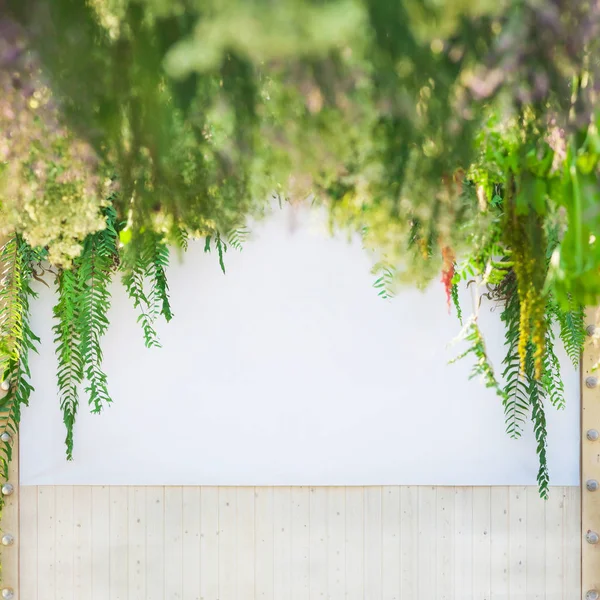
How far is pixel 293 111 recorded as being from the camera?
27.6 inches

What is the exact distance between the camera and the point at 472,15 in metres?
0.63

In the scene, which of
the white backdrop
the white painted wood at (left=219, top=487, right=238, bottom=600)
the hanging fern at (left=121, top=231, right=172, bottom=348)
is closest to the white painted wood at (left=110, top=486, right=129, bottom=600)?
the white backdrop

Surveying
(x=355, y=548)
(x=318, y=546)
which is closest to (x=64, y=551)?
(x=318, y=546)

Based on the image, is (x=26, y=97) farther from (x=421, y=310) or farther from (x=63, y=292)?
(x=421, y=310)

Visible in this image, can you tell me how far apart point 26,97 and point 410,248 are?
1.94ft

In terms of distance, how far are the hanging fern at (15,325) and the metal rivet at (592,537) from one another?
8.59ft

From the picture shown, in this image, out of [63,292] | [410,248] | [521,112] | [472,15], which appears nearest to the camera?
[472,15]

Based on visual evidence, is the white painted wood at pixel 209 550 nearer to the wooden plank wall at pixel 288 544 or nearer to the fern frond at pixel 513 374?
the wooden plank wall at pixel 288 544

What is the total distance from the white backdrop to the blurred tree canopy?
2.23 m

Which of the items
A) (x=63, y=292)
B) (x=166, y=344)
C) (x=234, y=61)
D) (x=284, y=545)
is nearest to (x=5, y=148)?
(x=234, y=61)

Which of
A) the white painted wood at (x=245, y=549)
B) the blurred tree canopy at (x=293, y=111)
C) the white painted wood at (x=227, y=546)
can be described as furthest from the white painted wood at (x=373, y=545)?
the blurred tree canopy at (x=293, y=111)

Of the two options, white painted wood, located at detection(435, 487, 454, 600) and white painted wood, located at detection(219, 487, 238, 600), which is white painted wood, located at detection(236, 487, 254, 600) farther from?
white painted wood, located at detection(435, 487, 454, 600)

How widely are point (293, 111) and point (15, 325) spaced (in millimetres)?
2538

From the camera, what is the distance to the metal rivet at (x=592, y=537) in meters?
3.15
